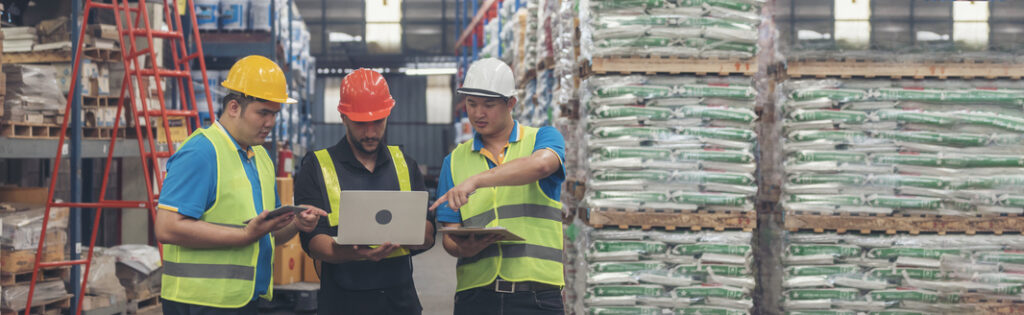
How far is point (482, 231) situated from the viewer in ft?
9.05

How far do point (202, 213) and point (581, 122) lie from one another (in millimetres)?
3434

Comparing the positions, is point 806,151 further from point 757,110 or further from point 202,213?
point 202,213

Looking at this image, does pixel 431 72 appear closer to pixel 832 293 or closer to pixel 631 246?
pixel 631 246

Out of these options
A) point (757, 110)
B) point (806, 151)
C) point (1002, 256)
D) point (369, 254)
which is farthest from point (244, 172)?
point (1002, 256)

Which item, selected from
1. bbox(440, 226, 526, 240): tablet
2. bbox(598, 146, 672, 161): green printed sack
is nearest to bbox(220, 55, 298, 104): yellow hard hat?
bbox(440, 226, 526, 240): tablet

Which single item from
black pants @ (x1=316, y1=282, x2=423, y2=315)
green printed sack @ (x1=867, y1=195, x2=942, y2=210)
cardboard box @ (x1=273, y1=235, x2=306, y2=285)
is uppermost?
green printed sack @ (x1=867, y1=195, x2=942, y2=210)

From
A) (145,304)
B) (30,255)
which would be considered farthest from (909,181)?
(145,304)

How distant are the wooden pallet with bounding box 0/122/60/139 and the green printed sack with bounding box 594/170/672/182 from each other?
12.6 feet

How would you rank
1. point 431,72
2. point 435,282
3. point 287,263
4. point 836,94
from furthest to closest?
point 431,72, point 435,282, point 287,263, point 836,94

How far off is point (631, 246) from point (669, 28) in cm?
144

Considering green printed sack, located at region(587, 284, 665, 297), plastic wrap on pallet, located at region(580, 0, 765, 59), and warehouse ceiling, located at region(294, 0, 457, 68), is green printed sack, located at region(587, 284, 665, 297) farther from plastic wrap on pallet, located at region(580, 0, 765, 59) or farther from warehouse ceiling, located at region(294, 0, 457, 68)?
warehouse ceiling, located at region(294, 0, 457, 68)

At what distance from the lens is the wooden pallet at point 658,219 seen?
551 centimetres

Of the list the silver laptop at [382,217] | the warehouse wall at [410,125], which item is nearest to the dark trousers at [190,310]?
the silver laptop at [382,217]

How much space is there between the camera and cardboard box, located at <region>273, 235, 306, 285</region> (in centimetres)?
837
